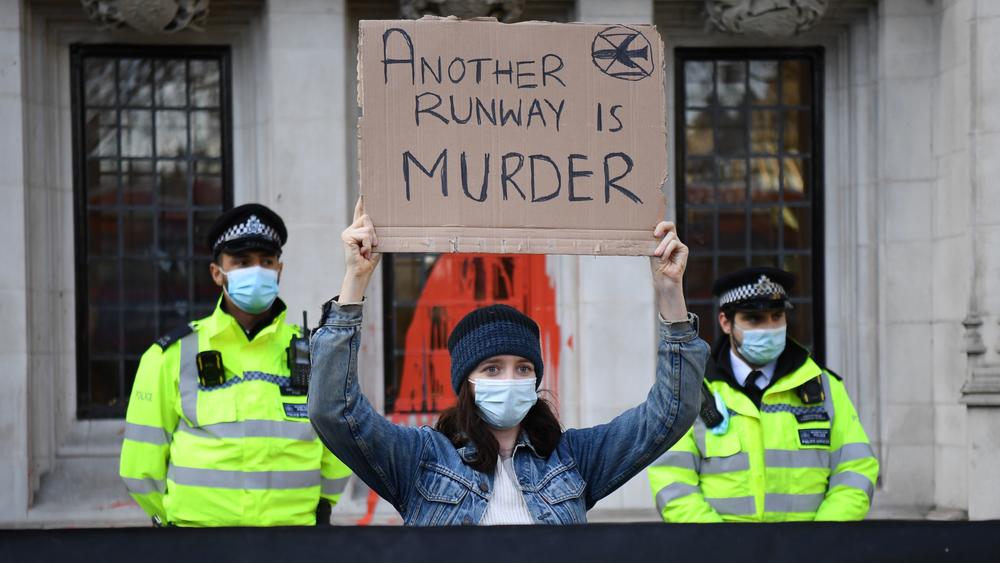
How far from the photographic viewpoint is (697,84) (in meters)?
9.88

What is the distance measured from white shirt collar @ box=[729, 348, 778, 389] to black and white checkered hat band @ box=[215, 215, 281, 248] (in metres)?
2.01

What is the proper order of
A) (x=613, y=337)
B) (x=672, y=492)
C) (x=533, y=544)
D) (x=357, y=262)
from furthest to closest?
1. (x=613, y=337)
2. (x=672, y=492)
3. (x=357, y=262)
4. (x=533, y=544)

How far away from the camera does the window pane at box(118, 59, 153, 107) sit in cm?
953

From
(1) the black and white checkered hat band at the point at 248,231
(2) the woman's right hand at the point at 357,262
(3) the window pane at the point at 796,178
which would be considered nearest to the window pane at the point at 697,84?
(3) the window pane at the point at 796,178

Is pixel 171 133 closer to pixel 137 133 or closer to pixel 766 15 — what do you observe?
pixel 137 133

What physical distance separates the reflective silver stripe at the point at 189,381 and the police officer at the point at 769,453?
1.87 m

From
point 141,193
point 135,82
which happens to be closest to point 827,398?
point 141,193

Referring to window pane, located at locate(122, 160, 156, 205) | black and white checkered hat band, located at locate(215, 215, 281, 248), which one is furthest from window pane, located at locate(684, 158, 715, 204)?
black and white checkered hat band, located at locate(215, 215, 281, 248)

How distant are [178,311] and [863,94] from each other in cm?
523

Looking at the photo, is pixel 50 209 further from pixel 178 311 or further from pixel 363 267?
pixel 363 267

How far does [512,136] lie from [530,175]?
0.12 m

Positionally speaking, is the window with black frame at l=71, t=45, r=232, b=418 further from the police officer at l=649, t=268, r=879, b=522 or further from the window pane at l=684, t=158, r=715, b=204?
the police officer at l=649, t=268, r=879, b=522

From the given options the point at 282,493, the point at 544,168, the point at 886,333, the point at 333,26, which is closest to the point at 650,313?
the point at 886,333

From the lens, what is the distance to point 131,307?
9.50 m
